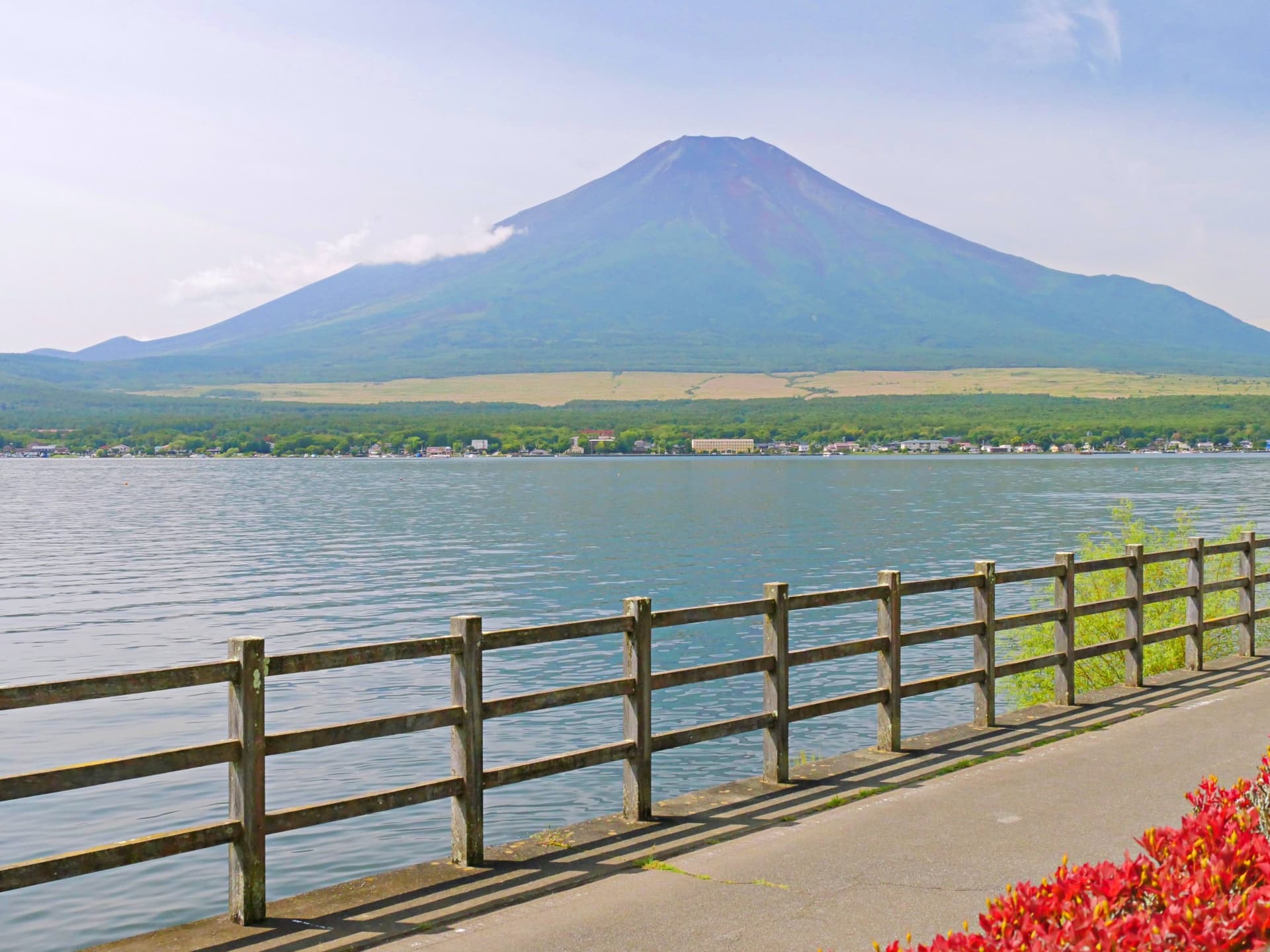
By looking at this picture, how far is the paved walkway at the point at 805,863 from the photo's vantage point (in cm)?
714

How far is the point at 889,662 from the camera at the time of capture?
1127cm

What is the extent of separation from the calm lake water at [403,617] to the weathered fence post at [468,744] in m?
6.13

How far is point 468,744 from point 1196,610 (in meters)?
10.4

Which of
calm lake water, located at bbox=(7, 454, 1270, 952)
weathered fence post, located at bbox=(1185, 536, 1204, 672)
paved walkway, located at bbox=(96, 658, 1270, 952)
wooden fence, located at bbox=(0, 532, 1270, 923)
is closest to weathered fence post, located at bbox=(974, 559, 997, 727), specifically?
wooden fence, located at bbox=(0, 532, 1270, 923)

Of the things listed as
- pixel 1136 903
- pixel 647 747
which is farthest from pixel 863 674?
pixel 1136 903

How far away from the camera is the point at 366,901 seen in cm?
771

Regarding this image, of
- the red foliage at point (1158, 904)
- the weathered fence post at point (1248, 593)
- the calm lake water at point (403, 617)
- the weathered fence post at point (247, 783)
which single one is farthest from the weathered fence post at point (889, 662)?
the weathered fence post at point (1248, 593)

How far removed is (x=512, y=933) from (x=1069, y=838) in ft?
12.3

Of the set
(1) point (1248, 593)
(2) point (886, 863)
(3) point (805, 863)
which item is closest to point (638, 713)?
(3) point (805, 863)

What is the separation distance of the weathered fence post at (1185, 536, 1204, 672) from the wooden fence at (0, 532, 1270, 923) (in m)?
3.20

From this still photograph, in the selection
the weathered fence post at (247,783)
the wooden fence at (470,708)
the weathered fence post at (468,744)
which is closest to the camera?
the wooden fence at (470,708)

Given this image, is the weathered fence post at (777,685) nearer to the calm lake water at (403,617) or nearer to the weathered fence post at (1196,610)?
the calm lake water at (403,617)

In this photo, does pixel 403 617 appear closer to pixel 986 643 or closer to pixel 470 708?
pixel 986 643

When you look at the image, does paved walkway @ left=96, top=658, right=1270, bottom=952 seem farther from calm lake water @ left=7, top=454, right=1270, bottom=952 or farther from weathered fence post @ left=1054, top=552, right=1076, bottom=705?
calm lake water @ left=7, top=454, right=1270, bottom=952
